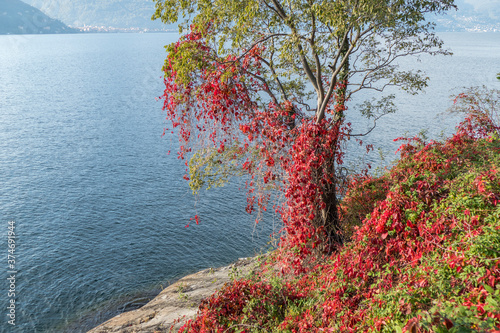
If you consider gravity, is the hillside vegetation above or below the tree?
below

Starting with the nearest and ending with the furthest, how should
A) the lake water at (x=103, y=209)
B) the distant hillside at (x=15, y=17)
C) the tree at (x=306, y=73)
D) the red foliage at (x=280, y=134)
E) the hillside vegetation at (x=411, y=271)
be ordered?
1. the hillside vegetation at (x=411, y=271)
2. the tree at (x=306, y=73)
3. the red foliage at (x=280, y=134)
4. the lake water at (x=103, y=209)
5. the distant hillside at (x=15, y=17)

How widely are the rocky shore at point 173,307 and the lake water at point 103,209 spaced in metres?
2.29

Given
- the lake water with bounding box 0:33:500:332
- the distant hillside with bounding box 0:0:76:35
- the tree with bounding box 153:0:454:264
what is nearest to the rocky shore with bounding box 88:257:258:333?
the lake water with bounding box 0:33:500:332

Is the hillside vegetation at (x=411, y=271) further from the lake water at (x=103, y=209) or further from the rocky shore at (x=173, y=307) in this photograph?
the lake water at (x=103, y=209)

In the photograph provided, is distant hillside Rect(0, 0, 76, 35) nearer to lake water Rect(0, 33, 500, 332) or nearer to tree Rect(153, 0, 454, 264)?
lake water Rect(0, 33, 500, 332)

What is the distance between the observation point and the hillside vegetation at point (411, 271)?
263 inches

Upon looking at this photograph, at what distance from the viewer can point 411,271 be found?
8.19m

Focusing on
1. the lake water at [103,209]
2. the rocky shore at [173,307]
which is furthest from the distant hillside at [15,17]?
the rocky shore at [173,307]

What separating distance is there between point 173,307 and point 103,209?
14990 millimetres

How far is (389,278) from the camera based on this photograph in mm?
8734

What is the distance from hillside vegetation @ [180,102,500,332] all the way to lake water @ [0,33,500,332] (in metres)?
11.8

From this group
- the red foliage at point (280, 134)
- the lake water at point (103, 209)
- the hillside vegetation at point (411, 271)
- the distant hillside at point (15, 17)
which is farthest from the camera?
the distant hillside at point (15, 17)

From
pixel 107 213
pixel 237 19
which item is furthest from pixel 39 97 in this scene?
pixel 237 19

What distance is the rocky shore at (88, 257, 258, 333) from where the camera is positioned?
1459cm
